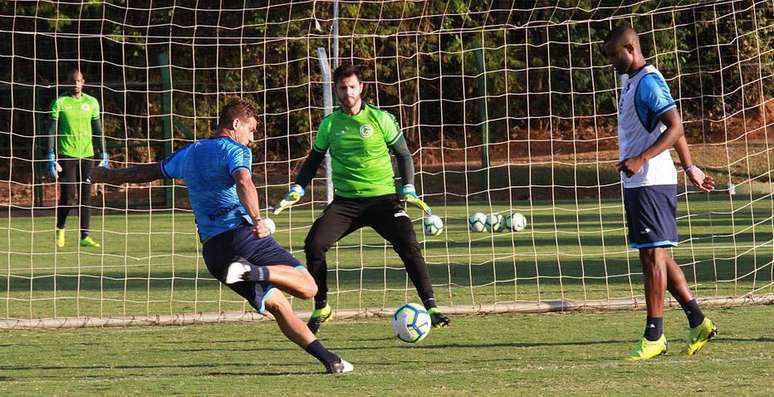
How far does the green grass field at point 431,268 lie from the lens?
438 inches

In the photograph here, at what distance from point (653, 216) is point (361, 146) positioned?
238cm

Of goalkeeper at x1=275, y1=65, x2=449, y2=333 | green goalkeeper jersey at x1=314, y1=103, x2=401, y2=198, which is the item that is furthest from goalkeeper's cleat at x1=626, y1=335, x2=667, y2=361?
green goalkeeper jersey at x1=314, y1=103, x2=401, y2=198

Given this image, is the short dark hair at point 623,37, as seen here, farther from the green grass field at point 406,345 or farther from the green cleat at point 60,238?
the green cleat at point 60,238

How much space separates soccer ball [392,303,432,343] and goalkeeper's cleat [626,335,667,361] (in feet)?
4.54

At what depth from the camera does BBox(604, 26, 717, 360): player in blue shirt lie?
7699 mm

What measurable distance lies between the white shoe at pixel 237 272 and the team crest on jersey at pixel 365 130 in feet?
7.62

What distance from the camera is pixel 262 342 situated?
8891mm

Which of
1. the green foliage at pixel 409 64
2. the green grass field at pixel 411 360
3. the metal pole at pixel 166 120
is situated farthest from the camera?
the green foliage at pixel 409 64

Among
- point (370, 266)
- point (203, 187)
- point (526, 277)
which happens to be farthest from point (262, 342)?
point (370, 266)

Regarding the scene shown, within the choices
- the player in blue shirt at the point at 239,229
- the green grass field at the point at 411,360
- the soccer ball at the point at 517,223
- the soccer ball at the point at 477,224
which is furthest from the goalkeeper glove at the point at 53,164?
the player in blue shirt at the point at 239,229

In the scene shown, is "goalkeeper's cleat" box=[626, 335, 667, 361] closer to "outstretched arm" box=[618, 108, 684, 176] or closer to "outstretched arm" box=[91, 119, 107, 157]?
"outstretched arm" box=[618, 108, 684, 176]

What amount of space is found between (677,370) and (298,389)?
6.90ft

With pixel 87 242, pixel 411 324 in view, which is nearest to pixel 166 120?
pixel 87 242

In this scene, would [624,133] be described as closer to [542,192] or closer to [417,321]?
[417,321]
